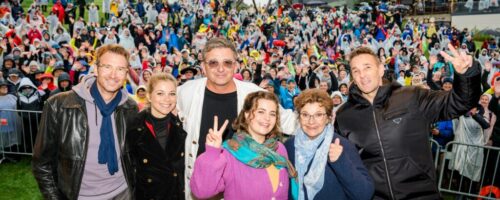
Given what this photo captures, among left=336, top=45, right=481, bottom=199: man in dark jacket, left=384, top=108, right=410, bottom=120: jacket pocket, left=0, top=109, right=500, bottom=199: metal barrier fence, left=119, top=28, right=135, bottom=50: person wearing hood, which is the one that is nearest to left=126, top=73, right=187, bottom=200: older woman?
left=336, top=45, right=481, bottom=199: man in dark jacket

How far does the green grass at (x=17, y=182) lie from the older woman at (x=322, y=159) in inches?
198

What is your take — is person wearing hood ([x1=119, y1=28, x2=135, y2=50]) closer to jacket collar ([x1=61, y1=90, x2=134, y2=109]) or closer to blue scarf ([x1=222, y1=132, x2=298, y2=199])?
jacket collar ([x1=61, y1=90, x2=134, y2=109])

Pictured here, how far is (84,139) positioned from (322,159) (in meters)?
1.80

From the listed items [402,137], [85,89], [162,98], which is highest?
[85,89]

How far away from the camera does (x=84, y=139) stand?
3092 mm

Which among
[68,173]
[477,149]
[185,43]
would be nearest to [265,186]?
[68,173]

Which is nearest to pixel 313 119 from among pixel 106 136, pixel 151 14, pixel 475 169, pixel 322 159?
pixel 322 159

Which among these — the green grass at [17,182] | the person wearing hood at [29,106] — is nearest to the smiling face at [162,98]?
the green grass at [17,182]

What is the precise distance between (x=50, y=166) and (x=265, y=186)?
166cm

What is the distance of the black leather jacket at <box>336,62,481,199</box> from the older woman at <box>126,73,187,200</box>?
1535 millimetres

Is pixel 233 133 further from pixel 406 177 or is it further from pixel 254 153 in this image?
pixel 406 177

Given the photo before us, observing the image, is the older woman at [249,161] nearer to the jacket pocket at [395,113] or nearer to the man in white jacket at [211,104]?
the man in white jacket at [211,104]

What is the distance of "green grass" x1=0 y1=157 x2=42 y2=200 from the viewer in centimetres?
631

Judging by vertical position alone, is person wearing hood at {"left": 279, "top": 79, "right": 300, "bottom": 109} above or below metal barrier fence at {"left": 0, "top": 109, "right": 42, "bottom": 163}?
above
